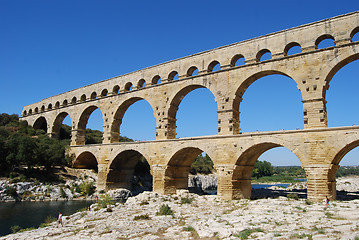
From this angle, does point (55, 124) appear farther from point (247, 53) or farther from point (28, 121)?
point (247, 53)

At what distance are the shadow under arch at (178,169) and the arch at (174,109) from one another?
6.05ft

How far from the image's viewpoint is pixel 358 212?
1069 centimetres

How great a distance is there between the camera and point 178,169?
22219 millimetres

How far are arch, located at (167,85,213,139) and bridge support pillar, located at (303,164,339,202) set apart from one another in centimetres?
1018

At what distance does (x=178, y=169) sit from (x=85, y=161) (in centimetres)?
1347

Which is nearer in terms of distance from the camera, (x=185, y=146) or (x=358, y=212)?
(x=358, y=212)

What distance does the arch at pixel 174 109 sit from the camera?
2211cm

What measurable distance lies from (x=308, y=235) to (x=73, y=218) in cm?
1144

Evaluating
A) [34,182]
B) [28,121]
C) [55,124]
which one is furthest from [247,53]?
[28,121]

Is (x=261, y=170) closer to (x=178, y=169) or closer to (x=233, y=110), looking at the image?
(x=178, y=169)

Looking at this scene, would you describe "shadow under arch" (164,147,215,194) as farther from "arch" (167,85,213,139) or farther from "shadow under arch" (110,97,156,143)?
"shadow under arch" (110,97,156,143)

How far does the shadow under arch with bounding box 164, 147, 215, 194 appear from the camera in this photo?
21.3 meters

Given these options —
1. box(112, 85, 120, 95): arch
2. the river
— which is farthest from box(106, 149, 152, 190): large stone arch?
box(112, 85, 120, 95): arch

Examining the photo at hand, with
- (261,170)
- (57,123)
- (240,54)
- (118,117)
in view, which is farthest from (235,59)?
(261,170)
